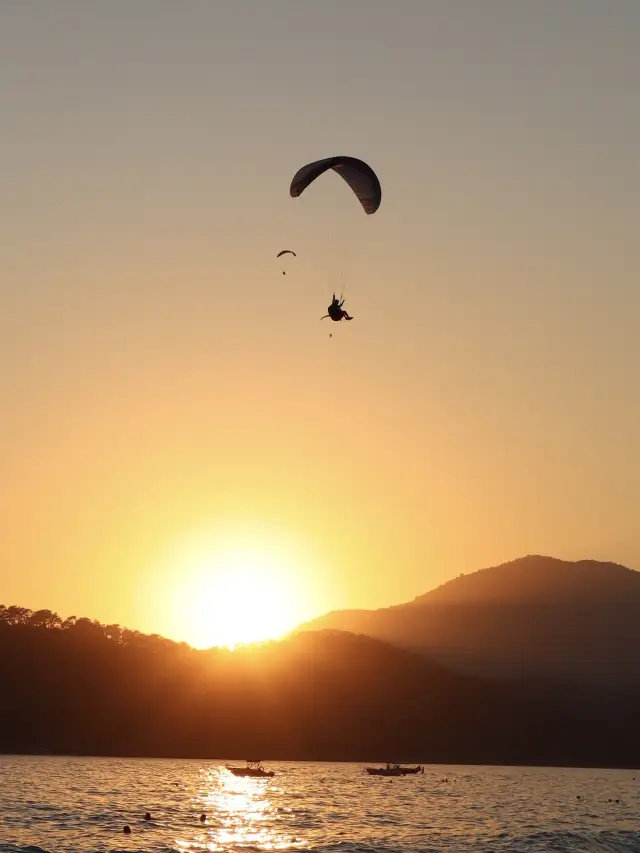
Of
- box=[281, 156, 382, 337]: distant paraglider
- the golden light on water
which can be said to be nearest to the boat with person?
the golden light on water

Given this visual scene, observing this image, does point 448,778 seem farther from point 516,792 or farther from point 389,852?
point 389,852

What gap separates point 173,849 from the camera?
59.8 metres

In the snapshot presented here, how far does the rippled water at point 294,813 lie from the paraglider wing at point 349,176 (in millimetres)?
37853

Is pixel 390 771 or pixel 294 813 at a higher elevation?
pixel 390 771

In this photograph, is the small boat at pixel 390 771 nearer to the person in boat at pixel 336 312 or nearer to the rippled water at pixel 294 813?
the rippled water at pixel 294 813

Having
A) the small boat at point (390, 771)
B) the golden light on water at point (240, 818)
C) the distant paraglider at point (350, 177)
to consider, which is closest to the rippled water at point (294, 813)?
the golden light on water at point (240, 818)

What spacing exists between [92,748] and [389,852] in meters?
141

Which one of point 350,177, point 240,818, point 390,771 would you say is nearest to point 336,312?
point 350,177

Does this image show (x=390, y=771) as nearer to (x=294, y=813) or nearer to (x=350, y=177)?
(x=294, y=813)

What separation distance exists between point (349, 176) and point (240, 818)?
5033cm

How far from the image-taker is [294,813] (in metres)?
84.5

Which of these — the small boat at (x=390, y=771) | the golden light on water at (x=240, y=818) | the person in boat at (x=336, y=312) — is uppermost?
the person in boat at (x=336, y=312)

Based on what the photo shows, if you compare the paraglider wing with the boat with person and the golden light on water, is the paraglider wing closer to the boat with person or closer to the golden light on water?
the golden light on water

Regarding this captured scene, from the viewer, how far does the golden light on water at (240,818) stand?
6406 cm
